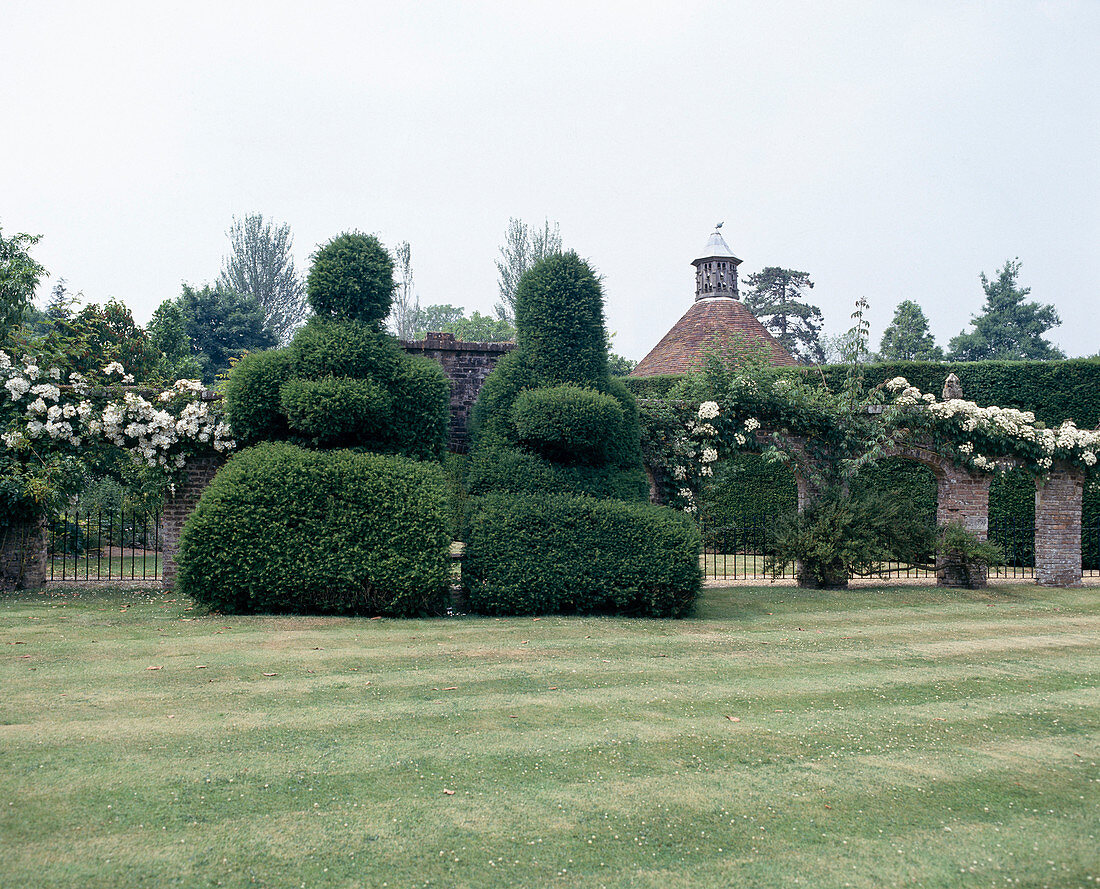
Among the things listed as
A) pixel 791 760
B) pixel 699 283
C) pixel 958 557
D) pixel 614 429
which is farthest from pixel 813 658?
pixel 699 283

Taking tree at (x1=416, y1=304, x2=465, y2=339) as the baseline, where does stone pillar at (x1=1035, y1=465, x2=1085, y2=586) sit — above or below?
below

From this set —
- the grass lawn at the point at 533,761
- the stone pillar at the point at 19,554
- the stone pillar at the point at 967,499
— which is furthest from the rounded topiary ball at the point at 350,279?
Answer: the stone pillar at the point at 967,499

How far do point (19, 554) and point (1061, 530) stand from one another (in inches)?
643

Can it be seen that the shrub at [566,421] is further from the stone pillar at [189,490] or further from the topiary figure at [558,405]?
the stone pillar at [189,490]

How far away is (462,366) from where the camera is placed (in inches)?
472

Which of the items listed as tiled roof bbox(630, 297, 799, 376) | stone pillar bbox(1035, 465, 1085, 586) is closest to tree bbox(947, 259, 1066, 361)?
→ tiled roof bbox(630, 297, 799, 376)

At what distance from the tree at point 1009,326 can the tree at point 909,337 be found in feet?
8.16

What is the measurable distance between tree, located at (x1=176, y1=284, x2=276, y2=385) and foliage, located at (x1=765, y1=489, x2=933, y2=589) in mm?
25613

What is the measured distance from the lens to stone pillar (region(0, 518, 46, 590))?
10.3 m

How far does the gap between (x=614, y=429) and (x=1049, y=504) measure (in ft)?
27.5

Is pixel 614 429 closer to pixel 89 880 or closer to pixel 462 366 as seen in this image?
pixel 462 366

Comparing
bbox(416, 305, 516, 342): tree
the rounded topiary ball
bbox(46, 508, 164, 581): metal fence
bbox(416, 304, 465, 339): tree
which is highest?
bbox(416, 304, 465, 339): tree

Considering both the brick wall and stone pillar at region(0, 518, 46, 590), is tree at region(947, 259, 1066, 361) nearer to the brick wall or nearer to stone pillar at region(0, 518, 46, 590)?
the brick wall

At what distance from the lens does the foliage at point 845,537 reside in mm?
11289
